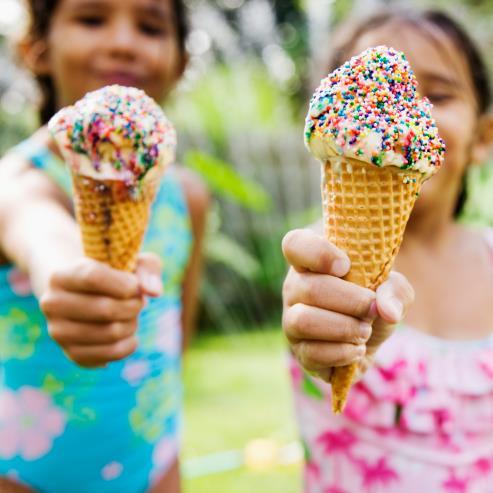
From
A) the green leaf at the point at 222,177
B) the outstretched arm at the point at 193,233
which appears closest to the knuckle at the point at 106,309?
the outstretched arm at the point at 193,233

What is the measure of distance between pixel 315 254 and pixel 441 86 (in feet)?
3.03

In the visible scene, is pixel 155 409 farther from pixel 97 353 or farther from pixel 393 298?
pixel 393 298

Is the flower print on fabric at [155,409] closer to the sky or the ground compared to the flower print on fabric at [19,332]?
closer to the ground

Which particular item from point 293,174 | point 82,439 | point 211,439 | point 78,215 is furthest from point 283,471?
point 293,174

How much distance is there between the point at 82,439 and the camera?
1.80 metres

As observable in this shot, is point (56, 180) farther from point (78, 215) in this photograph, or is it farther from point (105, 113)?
point (105, 113)

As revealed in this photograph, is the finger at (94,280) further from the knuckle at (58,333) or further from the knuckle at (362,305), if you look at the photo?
the knuckle at (362,305)

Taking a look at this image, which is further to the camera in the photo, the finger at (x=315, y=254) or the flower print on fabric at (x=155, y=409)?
the flower print on fabric at (x=155, y=409)

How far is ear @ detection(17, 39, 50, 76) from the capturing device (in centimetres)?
218

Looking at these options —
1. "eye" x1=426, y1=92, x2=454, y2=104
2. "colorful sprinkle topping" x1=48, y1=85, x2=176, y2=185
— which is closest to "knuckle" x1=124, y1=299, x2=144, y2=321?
"colorful sprinkle topping" x1=48, y1=85, x2=176, y2=185

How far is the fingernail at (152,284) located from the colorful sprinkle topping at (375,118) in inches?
16.5

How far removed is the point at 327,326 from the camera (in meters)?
0.97

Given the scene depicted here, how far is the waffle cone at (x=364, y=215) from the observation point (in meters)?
1.02

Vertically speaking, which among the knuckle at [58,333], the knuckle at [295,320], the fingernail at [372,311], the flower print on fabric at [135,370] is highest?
the fingernail at [372,311]
